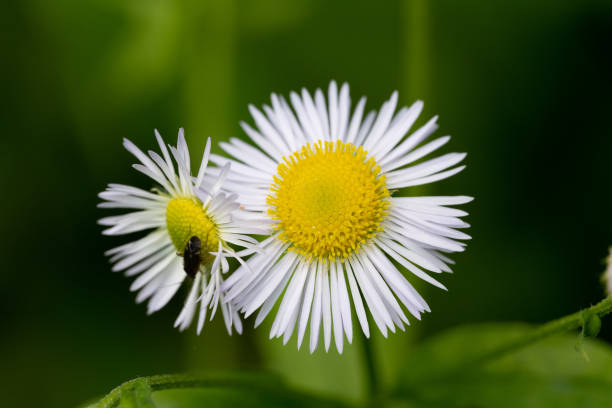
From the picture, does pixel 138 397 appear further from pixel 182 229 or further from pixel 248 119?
pixel 248 119

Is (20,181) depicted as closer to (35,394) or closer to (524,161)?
(35,394)

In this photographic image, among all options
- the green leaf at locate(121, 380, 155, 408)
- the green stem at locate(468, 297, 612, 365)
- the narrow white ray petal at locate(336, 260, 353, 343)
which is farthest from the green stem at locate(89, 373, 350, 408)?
the green stem at locate(468, 297, 612, 365)

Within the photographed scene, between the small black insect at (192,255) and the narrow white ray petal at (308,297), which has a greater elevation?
the small black insect at (192,255)

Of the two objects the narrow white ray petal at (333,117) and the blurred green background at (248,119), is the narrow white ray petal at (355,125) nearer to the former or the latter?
the narrow white ray petal at (333,117)

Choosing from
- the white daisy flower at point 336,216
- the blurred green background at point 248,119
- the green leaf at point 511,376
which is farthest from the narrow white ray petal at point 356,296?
the blurred green background at point 248,119

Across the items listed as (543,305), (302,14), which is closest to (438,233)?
(543,305)

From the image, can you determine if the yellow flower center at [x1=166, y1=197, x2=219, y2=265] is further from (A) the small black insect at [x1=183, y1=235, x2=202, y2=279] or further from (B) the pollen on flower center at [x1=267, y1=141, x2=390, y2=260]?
(B) the pollen on flower center at [x1=267, y1=141, x2=390, y2=260]
